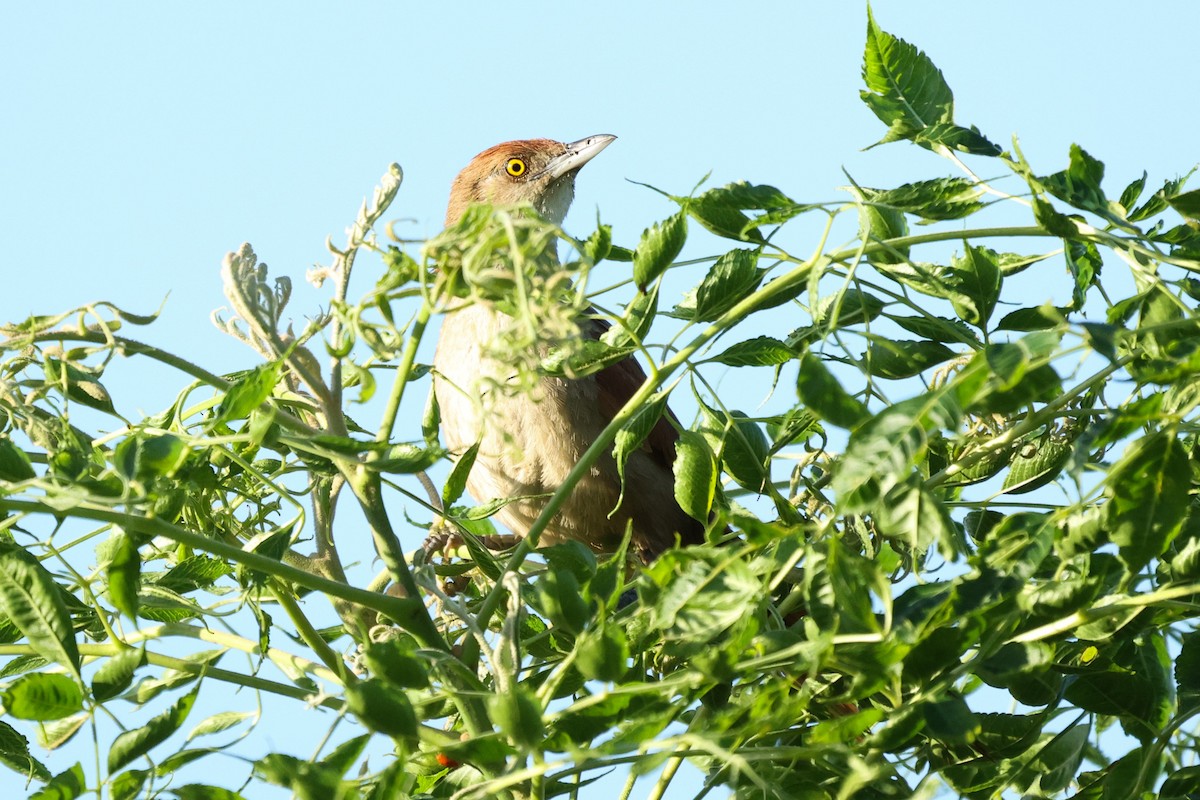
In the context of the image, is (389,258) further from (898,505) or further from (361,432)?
(361,432)

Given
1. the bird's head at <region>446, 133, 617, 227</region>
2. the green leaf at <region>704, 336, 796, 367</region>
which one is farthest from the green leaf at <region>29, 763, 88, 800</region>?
the bird's head at <region>446, 133, 617, 227</region>

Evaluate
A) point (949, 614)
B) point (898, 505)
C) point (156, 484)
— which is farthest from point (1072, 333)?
point (156, 484)

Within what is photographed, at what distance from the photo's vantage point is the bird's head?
636 centimetres

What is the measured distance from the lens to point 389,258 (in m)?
1.62

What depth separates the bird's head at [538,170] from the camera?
20.9 ft

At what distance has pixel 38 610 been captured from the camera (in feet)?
5.62

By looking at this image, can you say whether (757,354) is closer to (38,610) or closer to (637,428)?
(637,428)

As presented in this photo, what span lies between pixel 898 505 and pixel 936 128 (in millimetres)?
850

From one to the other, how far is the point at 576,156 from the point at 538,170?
0.76 feet

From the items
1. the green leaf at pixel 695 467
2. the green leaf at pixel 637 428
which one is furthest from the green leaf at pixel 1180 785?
the green leaf at pixel 637 428

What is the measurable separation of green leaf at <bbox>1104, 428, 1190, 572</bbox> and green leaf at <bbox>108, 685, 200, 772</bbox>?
1221mm

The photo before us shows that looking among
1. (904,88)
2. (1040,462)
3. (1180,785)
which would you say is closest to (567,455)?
(1040,462)

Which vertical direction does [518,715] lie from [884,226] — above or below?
below

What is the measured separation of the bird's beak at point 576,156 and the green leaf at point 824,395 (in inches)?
194
